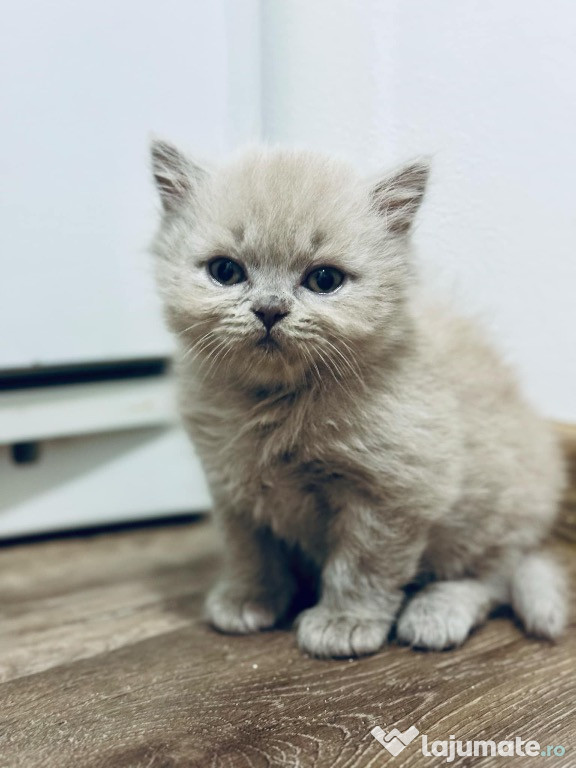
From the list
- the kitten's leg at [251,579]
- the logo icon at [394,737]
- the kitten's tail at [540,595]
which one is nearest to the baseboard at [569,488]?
the kitten's tail at [540,595]

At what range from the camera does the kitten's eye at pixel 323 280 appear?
2.97 ft

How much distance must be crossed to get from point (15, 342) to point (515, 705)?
3.31 feet

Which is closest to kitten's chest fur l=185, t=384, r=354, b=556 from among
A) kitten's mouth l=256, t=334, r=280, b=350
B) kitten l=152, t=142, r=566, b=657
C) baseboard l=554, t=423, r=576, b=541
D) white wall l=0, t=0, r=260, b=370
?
kitten l=152, t=142, r=566, b=657

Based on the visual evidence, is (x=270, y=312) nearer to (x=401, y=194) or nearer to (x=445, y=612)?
(x=401, y=194)

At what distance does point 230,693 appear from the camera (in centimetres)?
88

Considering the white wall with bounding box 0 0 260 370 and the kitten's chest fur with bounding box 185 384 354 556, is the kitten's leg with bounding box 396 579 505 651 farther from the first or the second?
the white wall with bounding box 0 0 260 370

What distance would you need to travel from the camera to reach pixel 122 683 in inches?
35.7

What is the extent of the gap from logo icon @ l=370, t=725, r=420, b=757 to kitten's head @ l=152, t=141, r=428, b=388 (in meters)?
Answer: 0.42

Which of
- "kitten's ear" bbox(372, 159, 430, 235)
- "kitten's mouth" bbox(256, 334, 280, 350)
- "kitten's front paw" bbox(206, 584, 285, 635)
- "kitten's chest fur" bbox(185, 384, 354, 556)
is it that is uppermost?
"kitten's ear" bbox(372, 159, 430, 235)

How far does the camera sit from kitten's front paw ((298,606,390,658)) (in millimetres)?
955

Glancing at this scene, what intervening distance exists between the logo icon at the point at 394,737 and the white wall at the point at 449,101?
2.15ft

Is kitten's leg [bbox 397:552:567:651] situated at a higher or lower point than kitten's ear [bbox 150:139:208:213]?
lower

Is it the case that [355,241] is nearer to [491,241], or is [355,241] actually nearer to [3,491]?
[491,241]

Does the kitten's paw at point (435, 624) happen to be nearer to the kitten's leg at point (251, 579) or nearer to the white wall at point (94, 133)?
the kitten's leg at point (251, 579)
